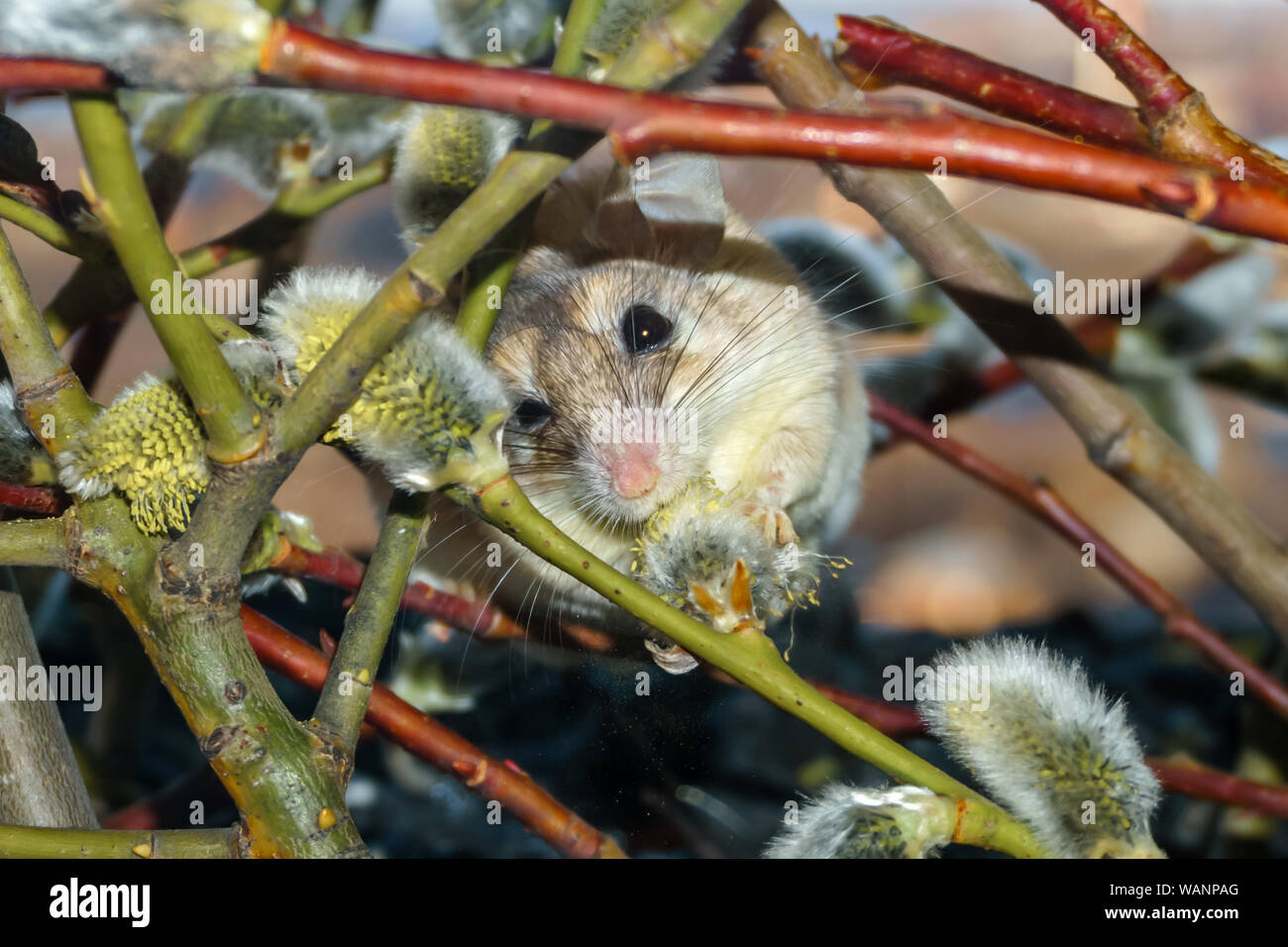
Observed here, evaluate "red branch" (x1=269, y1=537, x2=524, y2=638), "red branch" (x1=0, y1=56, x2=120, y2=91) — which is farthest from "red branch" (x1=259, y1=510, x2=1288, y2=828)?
"red branch" (x1=0, y1=56, x2=120, y2=91)

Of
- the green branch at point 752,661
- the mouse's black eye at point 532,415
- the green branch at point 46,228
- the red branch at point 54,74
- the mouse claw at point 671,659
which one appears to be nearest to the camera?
the red branch at point 54,74

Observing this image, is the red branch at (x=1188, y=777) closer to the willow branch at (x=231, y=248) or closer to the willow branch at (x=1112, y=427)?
the willow branch at (x=1112, y=427)

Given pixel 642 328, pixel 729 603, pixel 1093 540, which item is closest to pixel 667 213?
pixel 642 328

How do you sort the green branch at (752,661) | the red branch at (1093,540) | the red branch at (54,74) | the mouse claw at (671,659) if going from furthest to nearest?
the red branch at (1093,540) → the mouse claw at (671,659) → the green branch at (752,661) → the red branch at (54,74)

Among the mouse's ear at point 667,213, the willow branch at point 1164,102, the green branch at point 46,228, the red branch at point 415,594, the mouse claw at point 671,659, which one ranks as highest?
the mouse's ear at point 667,213

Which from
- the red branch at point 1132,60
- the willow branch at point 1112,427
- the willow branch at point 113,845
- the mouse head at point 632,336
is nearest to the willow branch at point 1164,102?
the red branch at point 1132,60

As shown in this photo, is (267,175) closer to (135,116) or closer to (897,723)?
(135,116)

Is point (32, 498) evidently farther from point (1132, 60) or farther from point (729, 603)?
point (1132, 60)

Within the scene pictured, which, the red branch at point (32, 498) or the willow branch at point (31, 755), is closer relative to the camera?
the red branch at point (32, 498)
